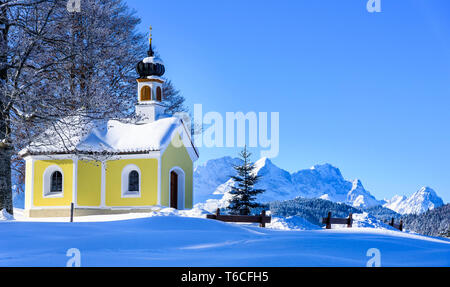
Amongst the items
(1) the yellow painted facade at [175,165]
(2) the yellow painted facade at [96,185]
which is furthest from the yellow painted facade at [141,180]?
(1) the yellow painted facade at [175,165]

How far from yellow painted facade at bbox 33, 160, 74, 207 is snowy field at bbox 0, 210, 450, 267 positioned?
13.0 m

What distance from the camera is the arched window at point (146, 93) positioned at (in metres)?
26.6

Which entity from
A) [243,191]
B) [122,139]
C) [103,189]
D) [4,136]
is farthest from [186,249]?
[243,191]

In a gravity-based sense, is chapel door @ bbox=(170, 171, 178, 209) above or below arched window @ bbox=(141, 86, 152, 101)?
below

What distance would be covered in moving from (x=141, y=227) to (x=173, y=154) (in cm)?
1292

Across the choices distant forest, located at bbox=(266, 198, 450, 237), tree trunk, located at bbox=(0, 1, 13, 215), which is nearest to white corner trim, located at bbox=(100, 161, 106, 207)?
tree trunk, located at bbox=(0, 1, 13, 215)

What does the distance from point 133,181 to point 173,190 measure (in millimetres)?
2186

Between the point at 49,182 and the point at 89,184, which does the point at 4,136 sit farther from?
the point at 49,182

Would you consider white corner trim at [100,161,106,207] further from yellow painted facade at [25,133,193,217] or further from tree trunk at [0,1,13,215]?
tree trunk at [0,1,13,215]

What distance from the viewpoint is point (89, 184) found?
977 inches

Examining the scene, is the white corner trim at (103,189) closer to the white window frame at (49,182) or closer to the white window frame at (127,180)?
the white window frame at (127,180)

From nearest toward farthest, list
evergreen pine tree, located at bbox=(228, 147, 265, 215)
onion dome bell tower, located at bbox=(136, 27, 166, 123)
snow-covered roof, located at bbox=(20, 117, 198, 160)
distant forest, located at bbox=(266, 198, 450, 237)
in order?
snow-covered roof, located at bbox=(20, 117, 198, 160)
onion dome bell tower, located at bbox=(136, 27, 166, 123)
evergreen pine tree, located at bbox=(228, 147, 265, 215)
distant forest, located at bbox=(266, 198, 450, 237)

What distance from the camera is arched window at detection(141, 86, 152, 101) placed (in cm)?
2656
